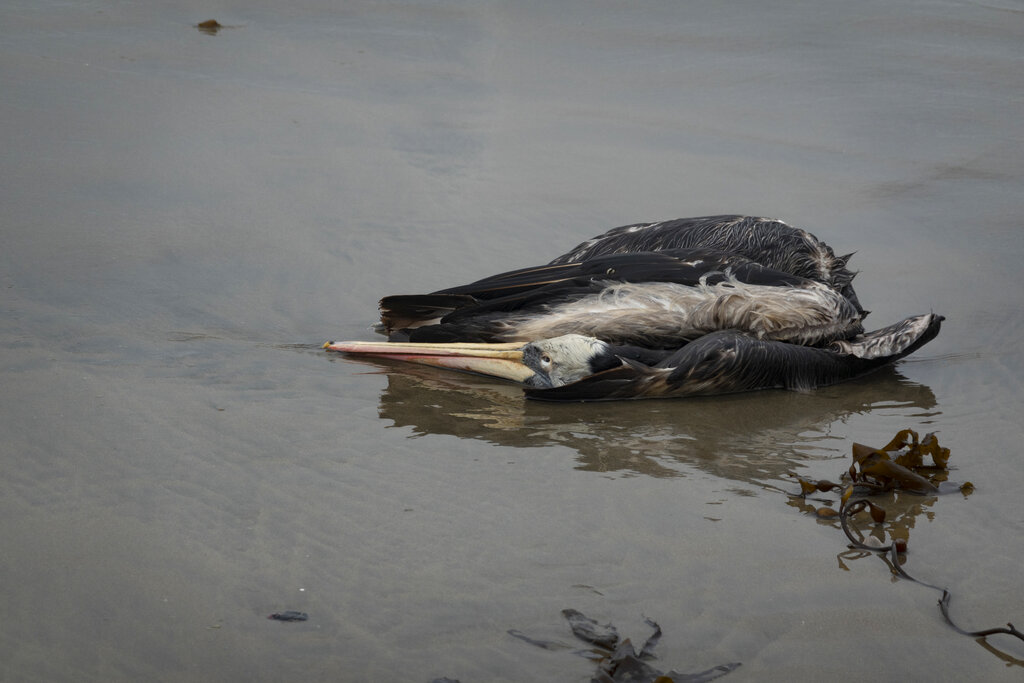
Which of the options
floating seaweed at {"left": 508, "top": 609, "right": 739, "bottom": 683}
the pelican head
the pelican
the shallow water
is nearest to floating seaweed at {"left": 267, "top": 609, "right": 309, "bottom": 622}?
the shallow water

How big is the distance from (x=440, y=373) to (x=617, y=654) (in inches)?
89.5

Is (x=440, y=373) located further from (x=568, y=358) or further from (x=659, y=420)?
(x=659, y=420)

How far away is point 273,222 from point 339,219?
381 millimetres

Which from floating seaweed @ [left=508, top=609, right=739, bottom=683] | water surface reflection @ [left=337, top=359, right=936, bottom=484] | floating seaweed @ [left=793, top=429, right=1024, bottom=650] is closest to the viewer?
floating seaweed @ [left=508, top=609, right=739, bottom=683]

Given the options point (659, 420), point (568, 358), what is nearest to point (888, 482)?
point (659, 420)

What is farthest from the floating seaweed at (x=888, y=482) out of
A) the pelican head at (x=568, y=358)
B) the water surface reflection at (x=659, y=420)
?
the pelican head at (x=568, y=358)

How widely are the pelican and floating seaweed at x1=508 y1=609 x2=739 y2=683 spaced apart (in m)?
1.66

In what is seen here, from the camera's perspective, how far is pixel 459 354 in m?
4.86

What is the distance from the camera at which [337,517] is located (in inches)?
137

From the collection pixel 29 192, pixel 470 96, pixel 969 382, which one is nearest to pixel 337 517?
pixel 969 382

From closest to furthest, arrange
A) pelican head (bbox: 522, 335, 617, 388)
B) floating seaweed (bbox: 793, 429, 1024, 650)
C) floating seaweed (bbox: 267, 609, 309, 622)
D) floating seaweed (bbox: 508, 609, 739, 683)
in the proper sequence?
floating seaweed (bbox: 508, 609, 739, 683)
floating seaweed (bbox: 267, 609, 309, 622)
floating seaweed (bbox: 793, 429, 1024, 650)
pelican head (bbox: 522, 335, 617, 388)

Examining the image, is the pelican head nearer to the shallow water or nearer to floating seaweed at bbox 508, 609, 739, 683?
the shallow water

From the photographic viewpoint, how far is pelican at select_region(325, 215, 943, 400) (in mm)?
4656

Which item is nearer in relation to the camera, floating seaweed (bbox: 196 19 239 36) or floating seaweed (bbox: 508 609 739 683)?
floating seaweed (bbox: 508 609 739 683)
